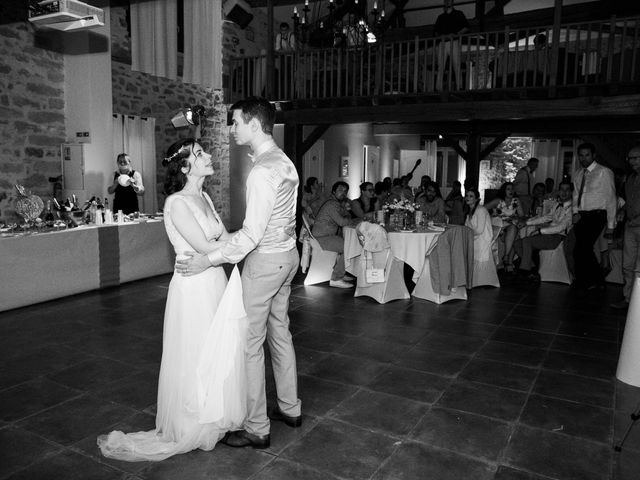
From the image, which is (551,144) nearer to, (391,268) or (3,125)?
(391,268)

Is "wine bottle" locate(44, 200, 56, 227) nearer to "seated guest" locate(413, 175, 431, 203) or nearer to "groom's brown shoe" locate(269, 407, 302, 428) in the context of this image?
"groom's brown shoe" locate(269, 407, 302, 428)

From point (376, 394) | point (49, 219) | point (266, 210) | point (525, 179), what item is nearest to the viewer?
point (266, 210)

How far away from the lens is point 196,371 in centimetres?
246

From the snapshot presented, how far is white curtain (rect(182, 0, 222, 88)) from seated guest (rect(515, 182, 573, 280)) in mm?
5758

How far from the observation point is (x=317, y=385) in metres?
3.40

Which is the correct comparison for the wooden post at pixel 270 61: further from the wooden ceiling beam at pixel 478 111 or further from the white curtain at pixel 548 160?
the white curtain at pixel 548 160

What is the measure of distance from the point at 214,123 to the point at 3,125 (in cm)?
485

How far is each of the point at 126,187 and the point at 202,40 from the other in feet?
11.3

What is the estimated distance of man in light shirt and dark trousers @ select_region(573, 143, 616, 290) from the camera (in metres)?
5.85

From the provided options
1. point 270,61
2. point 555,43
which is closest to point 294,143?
point 270,61

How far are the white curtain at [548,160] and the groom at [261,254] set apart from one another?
15151 millimetres

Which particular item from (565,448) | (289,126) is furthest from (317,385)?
(289,126)

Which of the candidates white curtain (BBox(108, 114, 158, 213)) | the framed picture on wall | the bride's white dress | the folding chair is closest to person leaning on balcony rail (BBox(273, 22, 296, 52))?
white curtain (BBox(108, 114, 158, 213))

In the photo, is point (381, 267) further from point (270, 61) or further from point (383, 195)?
point (270, 61)
